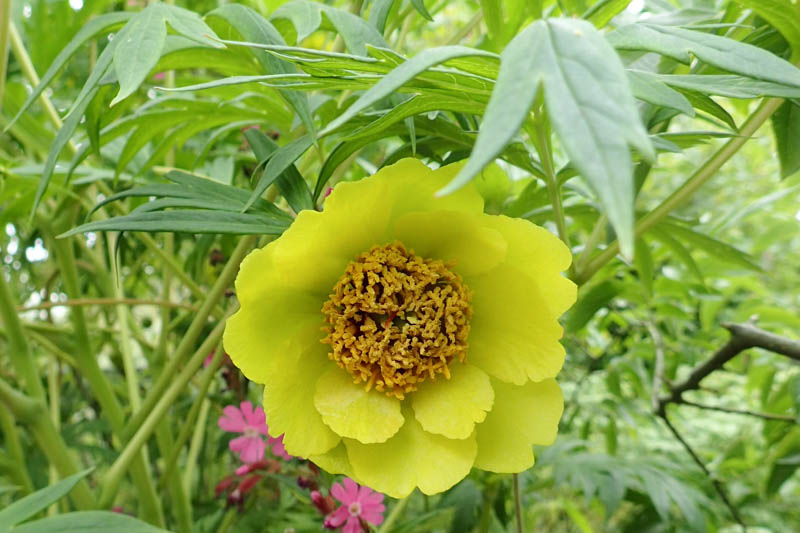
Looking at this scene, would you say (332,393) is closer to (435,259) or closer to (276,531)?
(435,259)

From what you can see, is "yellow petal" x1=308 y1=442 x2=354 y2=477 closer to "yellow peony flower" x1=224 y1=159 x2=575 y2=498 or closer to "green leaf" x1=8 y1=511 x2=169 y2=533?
"yellow peony flower" x1=224 y1=159 x2=575 y2=498

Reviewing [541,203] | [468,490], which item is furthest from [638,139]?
[468,490]

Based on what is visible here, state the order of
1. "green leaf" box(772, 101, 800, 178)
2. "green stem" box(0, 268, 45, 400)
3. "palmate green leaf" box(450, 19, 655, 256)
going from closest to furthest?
"palmate green leaf" box(450, 19, 655, 256), "green leaf" box(772, 101, 800, 178), "green stem" box(0, 268, 45, 400)

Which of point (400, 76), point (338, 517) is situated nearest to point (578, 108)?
point (400, 76)

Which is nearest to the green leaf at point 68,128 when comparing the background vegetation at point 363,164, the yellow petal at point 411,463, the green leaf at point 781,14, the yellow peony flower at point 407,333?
the background vegetation at point 363,164

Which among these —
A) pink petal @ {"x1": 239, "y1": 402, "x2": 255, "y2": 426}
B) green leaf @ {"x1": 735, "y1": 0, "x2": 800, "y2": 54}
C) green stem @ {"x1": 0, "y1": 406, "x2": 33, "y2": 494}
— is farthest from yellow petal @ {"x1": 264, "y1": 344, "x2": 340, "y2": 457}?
green stem @ {"x1": 0, "y1": 406, "x2": 33, "y2": 494}
